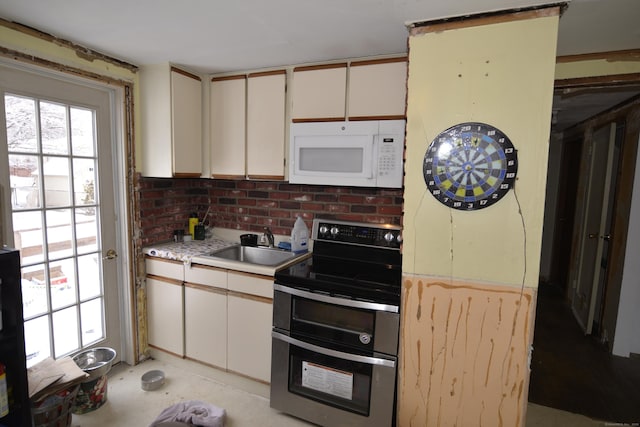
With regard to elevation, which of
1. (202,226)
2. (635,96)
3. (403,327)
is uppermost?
(635,96)

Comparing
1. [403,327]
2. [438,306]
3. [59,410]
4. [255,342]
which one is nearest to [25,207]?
[59,410]

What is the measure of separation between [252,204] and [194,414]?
1.50 meters

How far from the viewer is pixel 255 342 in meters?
2.24

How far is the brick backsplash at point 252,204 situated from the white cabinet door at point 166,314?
1.19 ft

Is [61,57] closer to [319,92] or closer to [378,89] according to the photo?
[319,92]

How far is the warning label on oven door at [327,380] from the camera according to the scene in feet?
6.25

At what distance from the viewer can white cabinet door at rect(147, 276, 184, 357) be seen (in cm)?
248

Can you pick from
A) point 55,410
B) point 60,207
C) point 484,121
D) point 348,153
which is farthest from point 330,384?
point 60,207

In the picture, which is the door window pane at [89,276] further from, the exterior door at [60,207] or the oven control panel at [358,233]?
the oven control panel at [358,233]

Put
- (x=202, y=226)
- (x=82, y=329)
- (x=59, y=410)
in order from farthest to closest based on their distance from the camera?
1. (x=202, y=226)
2. (x=82, y=329)
3. (x=59, y=410)

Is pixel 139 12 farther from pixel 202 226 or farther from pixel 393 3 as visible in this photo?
pixel 202 226

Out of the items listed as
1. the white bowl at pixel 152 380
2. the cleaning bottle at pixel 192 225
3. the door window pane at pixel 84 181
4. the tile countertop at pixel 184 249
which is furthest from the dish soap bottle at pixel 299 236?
the door window pane at pixel 84 181

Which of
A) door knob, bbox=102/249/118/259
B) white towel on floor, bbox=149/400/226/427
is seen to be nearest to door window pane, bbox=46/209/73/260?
door knob, bbox=102/249/118/259

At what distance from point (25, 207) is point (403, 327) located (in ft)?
7.11
